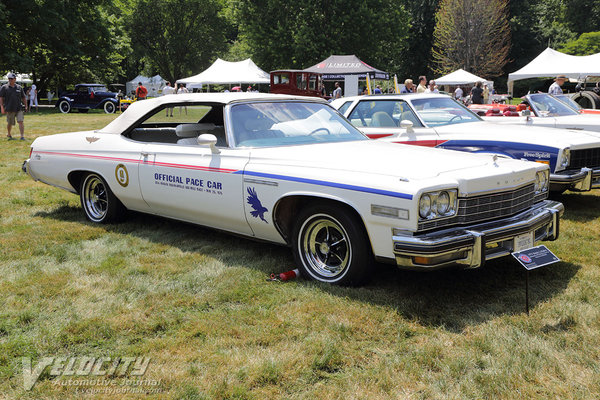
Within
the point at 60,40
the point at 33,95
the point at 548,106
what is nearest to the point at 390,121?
the point at 548,106

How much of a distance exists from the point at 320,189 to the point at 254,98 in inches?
58.2

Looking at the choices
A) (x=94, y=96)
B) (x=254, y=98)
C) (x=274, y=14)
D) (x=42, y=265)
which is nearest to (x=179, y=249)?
(x=42, y=265)

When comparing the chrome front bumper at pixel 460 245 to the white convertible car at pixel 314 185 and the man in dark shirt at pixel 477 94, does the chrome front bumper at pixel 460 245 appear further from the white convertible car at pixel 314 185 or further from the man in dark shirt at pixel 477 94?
the man in dark shirt at pixel 477 94

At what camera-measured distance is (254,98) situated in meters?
5.06

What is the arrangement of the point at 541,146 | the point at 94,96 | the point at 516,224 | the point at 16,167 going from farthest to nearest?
the point at 94,96
the point at 16,167
the point at 541,146
the point at 516,224

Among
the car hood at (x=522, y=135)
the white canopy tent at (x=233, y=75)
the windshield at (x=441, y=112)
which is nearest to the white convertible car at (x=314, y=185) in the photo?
the car hood at (x=522, y=135)

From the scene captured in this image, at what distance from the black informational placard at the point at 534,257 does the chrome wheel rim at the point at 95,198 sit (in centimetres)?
425

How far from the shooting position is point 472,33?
1583 inches

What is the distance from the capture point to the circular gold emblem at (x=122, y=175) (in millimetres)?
5492

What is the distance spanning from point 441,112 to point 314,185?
4.20 meters

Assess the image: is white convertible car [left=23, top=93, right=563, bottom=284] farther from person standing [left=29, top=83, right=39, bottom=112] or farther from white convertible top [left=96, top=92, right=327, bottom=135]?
person standing [left=29, top=83, right=39, bottom=112]

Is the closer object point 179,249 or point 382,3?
point 179,249

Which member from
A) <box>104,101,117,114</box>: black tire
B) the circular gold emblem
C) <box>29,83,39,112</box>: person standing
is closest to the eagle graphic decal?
the circular gold emblem

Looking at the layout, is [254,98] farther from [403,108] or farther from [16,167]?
[16,167]
